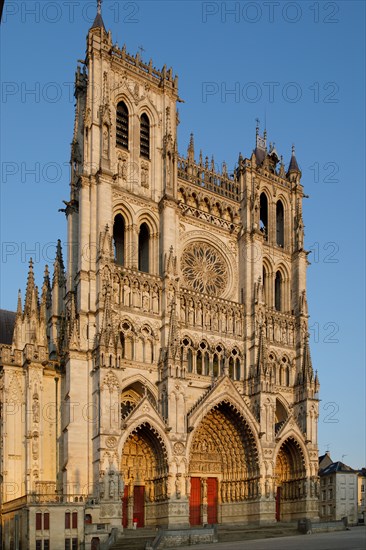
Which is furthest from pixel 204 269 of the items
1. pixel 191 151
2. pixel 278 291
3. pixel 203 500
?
pixel 203 500

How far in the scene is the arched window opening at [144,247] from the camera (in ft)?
135

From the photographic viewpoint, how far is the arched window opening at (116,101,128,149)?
4128 centimetres

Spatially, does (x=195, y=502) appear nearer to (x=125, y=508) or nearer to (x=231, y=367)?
(x=125, y=508)

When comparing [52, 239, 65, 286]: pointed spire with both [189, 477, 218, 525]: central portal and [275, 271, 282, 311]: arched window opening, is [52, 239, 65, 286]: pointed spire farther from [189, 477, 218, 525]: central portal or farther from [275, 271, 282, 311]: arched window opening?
→ [275, 271, 282, 311]: arched window opening

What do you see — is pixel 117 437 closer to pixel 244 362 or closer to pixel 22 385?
pixel 22 385

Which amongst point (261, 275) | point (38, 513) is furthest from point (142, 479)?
point (261, 275)

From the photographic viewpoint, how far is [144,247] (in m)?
41.8

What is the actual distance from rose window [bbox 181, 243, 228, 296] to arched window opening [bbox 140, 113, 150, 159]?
6.42m

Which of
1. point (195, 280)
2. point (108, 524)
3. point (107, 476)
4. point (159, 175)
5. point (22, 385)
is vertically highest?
point (159, 175)

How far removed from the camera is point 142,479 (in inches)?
1448

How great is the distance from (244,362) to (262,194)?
1264 cm

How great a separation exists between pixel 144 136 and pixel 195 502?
22150mm

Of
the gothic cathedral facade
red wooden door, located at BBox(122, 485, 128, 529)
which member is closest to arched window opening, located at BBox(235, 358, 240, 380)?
the gothic cathedral facade

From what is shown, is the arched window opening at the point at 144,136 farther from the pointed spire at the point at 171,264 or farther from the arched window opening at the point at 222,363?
the arched window opening at the point at 222,363
